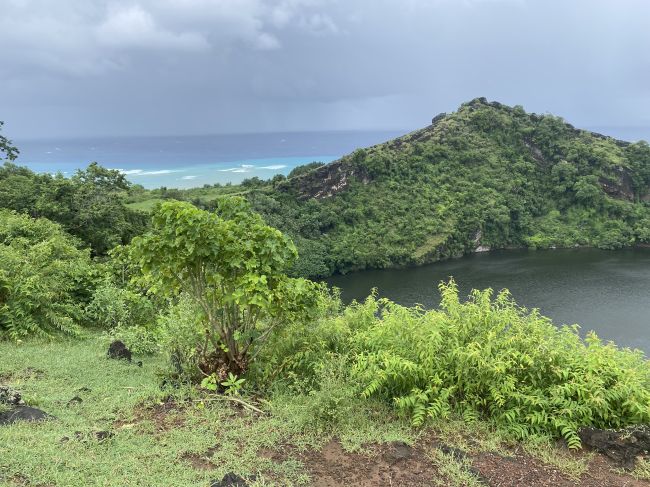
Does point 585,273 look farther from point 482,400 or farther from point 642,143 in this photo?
point 482,400

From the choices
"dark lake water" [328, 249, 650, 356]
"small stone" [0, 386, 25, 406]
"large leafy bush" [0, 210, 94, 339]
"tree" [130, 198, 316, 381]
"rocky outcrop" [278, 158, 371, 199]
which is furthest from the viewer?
"rocky outcrop" [278, 158, 371, 199]

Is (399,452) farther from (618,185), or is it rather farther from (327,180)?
(618,185)

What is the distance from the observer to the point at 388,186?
6222cm

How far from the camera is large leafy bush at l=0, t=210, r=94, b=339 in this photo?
308 inches

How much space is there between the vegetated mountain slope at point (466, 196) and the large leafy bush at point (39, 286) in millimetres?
33988

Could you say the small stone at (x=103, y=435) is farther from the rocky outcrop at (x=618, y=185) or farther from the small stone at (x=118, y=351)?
the rocky outcrop at (x=618, y=185)

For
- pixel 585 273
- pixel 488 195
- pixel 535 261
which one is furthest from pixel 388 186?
pixel 585 273

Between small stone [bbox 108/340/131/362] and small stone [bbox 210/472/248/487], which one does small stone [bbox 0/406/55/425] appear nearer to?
small stone [bbox 210/472/248/487]

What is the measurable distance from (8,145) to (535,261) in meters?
47.0

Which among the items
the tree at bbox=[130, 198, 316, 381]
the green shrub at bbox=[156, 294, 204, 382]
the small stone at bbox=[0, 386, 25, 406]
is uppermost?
the tree at bbox=[130, 198, 316, 381]

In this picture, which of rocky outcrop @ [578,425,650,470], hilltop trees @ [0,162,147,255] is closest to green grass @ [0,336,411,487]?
rocky outcrop @ [578,425,650,470]

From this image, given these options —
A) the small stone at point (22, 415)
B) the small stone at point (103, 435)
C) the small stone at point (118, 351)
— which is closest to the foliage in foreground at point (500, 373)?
the small stone at point (103, 435)

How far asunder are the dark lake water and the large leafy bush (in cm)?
2588

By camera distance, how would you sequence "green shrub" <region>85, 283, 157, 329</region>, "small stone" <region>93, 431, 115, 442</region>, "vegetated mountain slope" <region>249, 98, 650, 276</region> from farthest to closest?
1. "vegetated mountain slope" <region>249, 98, 650, 276</region>
2. "green shrub" <region>85, 283, 157, 329</region>
3. "small stone" <region>93, 431, 115, 442</region>
